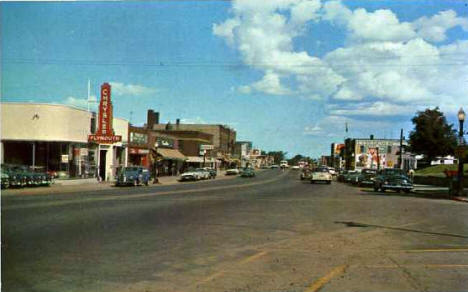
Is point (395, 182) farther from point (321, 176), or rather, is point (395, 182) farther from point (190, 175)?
point (190, 175)

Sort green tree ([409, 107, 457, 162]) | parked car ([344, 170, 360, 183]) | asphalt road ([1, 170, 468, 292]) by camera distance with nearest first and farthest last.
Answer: asphalt road ([1, 170, 468, 292]), parked car ([344, 170, 360, 183]), green tree ([409, 107, 457, 162])

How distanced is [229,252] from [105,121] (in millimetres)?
38806

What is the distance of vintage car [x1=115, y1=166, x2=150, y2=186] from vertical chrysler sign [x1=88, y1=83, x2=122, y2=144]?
4.25 metres

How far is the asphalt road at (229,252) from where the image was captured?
26.3 feet

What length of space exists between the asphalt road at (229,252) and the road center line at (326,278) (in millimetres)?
15

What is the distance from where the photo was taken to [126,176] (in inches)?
1693

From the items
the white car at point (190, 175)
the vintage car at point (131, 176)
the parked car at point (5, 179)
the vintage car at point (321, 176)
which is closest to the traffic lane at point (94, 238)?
the parked car at point (5, 179)

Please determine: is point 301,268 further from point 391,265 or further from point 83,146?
point 83,146

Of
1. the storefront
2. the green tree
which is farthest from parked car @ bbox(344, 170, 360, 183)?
the storefront

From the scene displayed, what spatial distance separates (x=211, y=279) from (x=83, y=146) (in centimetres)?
3979

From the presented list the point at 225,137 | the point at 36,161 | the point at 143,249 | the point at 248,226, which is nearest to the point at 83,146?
the point at 36,161

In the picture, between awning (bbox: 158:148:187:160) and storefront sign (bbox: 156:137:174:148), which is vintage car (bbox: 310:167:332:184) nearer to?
awning (bbox: 158:148:187:160)

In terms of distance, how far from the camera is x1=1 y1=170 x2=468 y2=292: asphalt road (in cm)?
801

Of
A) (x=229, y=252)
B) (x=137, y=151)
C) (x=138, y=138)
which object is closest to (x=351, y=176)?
(x=137, y=151)
